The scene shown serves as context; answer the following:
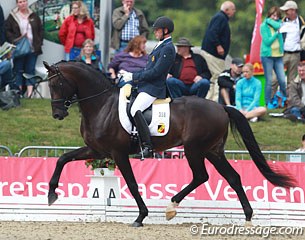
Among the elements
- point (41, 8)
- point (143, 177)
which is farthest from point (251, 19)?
point (143, 177)

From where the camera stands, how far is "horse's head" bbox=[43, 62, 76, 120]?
1238 cm

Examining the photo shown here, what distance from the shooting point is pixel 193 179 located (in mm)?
12445

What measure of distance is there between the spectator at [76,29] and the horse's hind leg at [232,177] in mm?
6414

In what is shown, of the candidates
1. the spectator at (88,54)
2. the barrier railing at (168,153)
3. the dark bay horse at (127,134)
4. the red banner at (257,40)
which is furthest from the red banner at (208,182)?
the red banner at (257,40)

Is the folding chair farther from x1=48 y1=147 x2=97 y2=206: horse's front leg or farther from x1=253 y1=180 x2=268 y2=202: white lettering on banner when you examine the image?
x1=253 y1=180 x2=268 y2=202: white lettering on banner

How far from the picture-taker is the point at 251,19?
33.7 metres

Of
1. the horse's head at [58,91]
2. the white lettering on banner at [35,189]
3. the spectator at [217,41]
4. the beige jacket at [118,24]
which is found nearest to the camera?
the horse's head at [58,91]

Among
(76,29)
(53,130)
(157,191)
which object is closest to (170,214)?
(157,191)

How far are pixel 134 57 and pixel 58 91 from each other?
471 cm

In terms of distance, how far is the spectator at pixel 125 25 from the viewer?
18.6m

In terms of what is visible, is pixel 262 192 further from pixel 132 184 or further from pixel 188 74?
pixel 188 74

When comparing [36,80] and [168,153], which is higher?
[36,80]

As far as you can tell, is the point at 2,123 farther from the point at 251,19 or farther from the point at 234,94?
the point at 251,19

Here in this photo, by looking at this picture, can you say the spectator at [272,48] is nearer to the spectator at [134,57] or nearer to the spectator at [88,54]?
the spectator at [134,57]
